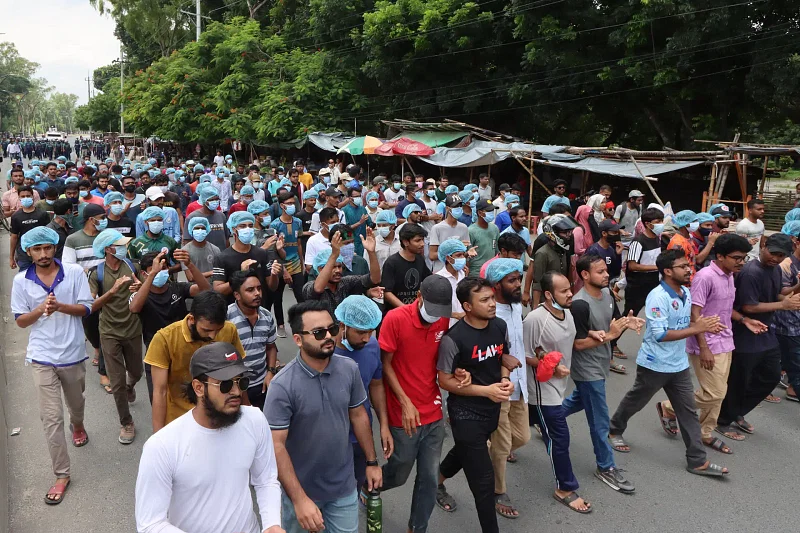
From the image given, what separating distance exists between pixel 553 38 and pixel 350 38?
10744mm

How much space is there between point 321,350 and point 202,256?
3594mm

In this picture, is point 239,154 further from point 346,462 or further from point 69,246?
point 346,462

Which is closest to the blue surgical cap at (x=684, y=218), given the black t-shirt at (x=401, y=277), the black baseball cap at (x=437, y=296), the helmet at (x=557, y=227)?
the helmet at (x=557, y=227)

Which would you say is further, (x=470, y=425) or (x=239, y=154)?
(x=239, y=154)

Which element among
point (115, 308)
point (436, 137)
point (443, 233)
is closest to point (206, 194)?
point (115, 308)

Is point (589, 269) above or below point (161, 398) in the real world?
above

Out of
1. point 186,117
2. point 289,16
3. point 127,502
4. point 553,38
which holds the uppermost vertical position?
point 289,16

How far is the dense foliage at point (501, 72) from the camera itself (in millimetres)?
18531

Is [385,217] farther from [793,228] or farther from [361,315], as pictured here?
[793,228]

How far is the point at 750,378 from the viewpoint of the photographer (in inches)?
222

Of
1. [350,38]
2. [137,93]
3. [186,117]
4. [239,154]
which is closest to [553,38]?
[350,38]

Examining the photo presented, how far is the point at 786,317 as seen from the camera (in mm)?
5930

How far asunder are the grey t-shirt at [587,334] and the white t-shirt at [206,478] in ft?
8.90

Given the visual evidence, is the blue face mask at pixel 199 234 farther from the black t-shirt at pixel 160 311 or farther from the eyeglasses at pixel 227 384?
the eyeglasses at pixel 227 384
